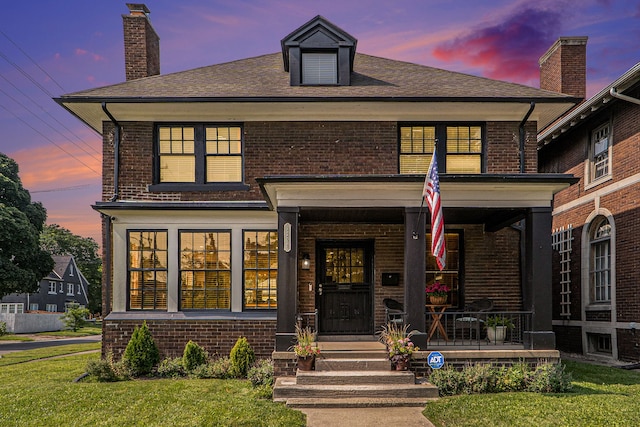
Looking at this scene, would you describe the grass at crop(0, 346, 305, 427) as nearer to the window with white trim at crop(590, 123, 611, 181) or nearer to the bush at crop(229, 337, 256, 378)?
the bush at crop(229, 337, 256, 378)

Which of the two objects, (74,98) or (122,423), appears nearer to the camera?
(122,423)

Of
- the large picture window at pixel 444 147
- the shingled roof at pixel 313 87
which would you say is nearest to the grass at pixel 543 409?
the large picture window at pixel 444 147

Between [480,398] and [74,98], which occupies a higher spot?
[74,98]

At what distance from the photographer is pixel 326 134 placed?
11.6m

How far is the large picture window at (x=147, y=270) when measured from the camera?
11.4m

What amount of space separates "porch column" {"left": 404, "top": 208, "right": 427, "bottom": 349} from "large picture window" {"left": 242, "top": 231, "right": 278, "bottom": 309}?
340 centimetres

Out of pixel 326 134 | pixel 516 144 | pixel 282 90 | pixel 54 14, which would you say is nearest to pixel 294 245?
pixel 326 134

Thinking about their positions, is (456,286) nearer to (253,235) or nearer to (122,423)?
(253,235)

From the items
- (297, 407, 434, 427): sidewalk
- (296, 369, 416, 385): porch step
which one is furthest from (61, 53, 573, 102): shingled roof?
(297, 407, 434, 427): sidewalk

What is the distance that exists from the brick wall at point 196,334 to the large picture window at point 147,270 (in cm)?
47

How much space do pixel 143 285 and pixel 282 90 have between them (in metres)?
5.41

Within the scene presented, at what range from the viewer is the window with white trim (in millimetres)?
13539

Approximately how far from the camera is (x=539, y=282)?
30.2 ft

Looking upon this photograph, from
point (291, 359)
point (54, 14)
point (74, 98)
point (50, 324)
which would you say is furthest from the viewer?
point (50, 324)
